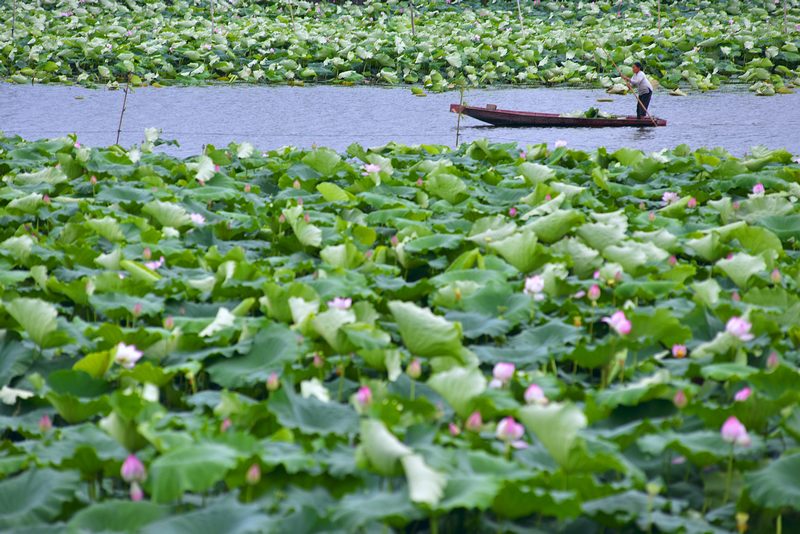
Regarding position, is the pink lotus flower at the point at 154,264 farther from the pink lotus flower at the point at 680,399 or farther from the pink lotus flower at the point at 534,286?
the pink lotus flower at the point at 680,399

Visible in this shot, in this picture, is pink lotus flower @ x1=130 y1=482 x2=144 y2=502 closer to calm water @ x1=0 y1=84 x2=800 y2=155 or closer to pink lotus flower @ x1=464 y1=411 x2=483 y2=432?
pink lotus flower @ x1=464 y1=411 x2=483 y2=432

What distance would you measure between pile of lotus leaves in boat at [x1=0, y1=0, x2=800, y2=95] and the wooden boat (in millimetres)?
2922

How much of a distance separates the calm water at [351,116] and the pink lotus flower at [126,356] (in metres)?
5.17

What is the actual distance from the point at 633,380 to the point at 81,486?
1.05m

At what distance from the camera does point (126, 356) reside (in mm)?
1947

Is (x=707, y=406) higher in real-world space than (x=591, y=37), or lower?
higher

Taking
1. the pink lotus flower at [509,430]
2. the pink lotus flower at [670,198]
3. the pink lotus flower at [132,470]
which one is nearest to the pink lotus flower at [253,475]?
the pink lotus flower at [132,470]

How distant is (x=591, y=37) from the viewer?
13680 millimetres

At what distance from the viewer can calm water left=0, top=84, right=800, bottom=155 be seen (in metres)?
7.91

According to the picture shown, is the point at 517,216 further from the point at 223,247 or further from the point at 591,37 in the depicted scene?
the point at 591,37

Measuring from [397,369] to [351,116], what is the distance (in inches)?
295

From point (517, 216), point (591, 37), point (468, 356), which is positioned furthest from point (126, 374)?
point (591, 37)

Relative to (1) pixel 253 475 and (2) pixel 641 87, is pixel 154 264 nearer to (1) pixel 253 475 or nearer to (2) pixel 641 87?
(1) pixel 253 475

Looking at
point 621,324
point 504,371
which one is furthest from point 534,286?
point 504,371
